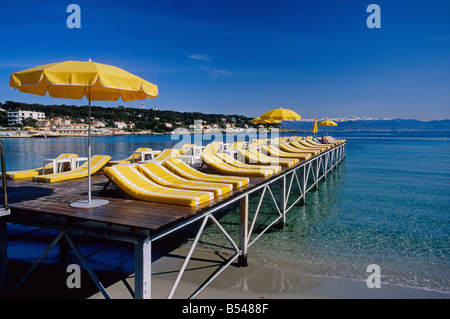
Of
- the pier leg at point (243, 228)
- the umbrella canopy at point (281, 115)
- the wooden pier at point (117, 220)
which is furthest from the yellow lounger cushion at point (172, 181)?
the umbrella canopy at point (281, 115)

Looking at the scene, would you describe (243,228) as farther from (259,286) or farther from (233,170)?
(233,170)

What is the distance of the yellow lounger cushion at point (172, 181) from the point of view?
4.27 m

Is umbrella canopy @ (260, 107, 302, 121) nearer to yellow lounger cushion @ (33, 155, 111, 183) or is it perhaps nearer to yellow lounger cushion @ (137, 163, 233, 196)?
yellow lounger cushion @ (33, 155, 111, 183)

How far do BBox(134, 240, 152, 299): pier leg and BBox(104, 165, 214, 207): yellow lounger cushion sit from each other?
39.1 inches

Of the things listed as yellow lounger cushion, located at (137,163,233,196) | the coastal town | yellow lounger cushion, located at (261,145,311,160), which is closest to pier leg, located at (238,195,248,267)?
yellow lounger cushion, located at (137,163,233,196)

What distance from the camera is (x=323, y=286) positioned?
440 cm

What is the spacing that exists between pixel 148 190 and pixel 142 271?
1628mm

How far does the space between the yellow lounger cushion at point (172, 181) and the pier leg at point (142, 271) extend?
5.50ft

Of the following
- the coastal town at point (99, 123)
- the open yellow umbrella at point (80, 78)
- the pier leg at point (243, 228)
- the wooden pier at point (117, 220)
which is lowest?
the pier leg at point (243, 228)

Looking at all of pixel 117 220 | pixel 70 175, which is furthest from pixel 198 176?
pixel 117 220

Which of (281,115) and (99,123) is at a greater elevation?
(99,123)

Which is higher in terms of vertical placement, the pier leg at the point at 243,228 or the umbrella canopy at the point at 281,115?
the umbrella canopy at the point at 281,115

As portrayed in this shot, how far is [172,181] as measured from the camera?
15.8ft

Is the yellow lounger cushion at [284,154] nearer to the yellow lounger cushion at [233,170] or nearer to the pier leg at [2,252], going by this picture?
the yellow lounger cushion at [233,170]
